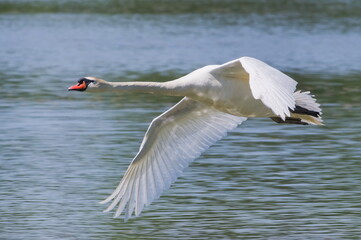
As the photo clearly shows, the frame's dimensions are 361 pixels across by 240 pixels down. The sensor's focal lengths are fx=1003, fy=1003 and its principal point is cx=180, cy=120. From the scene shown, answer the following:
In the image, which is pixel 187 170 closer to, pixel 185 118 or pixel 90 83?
pixel 185 118

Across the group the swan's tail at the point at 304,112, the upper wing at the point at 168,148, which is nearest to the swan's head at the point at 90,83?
the upper wing at the point at 168,148

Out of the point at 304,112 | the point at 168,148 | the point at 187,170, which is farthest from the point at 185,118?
the point at 187,170

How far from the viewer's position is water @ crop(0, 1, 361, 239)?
1035 centimetres

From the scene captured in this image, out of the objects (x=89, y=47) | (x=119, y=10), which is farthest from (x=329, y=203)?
(x=119, y=10)

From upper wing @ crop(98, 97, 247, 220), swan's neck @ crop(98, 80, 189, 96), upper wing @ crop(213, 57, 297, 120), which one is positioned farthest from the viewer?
upper wing @ crop(98, 97, 247, 220)

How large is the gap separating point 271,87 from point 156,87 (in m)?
1.78

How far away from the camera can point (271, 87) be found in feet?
29.1

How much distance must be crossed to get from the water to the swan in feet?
1.25

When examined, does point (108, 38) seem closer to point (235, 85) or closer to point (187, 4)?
point (187, 4)

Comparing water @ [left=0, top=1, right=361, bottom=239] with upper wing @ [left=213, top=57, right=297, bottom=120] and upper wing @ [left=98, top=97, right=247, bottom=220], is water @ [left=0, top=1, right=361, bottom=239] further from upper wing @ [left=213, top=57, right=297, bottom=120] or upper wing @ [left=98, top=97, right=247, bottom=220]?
upper wing @ [left=213, top=57, right=297, bottom=120]

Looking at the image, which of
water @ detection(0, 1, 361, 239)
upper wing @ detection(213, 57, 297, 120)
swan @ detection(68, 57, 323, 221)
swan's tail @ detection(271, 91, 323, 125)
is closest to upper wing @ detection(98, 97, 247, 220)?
swan @ detection(68, 57, 323, 221)

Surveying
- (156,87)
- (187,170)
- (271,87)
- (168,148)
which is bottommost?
(187,170)

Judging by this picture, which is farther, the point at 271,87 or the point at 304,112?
the point at 304,112

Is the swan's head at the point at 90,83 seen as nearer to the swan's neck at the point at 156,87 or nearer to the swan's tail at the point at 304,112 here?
the swan's neck at the point at 156,87
